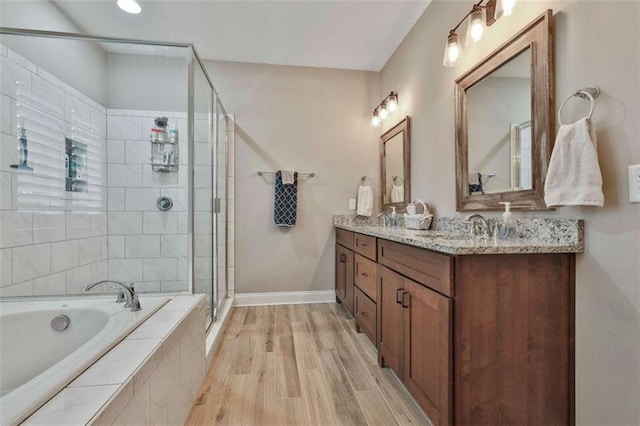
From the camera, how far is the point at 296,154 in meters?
2.97

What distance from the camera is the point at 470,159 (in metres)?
1.68

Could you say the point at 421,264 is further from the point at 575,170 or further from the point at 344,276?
the point at 344,276

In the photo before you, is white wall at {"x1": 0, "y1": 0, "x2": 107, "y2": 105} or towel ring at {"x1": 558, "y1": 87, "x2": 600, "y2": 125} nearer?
towel ring at {"x1": 558, "y1": 87, "x2": 600, "y2": 125}

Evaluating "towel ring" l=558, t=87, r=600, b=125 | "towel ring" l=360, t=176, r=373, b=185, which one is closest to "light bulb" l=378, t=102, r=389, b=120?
"towel ring" l=360, t=176, r=373, b=185

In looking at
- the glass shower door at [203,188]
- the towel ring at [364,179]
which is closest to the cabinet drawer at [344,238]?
the towel ring at [364,179]

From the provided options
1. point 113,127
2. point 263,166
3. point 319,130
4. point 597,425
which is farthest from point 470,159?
point 113,127

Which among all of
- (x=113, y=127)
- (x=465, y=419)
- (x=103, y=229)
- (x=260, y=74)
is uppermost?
(x=260, y=74)

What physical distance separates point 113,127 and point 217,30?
48.1 inches

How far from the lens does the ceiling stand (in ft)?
6.97

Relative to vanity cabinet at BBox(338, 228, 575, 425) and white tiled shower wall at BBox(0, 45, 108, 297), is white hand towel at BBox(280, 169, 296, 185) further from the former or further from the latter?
vanity cabinet at BBox(338, 228, 575, 425)

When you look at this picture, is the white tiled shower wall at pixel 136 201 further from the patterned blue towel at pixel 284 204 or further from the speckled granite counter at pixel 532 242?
the speckled granite counter at pixel 532 242

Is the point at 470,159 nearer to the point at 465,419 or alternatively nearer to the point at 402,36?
the point at 465,419

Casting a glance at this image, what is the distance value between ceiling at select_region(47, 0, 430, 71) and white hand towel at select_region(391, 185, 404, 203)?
4.35ft

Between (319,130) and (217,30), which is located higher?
(217,30)
